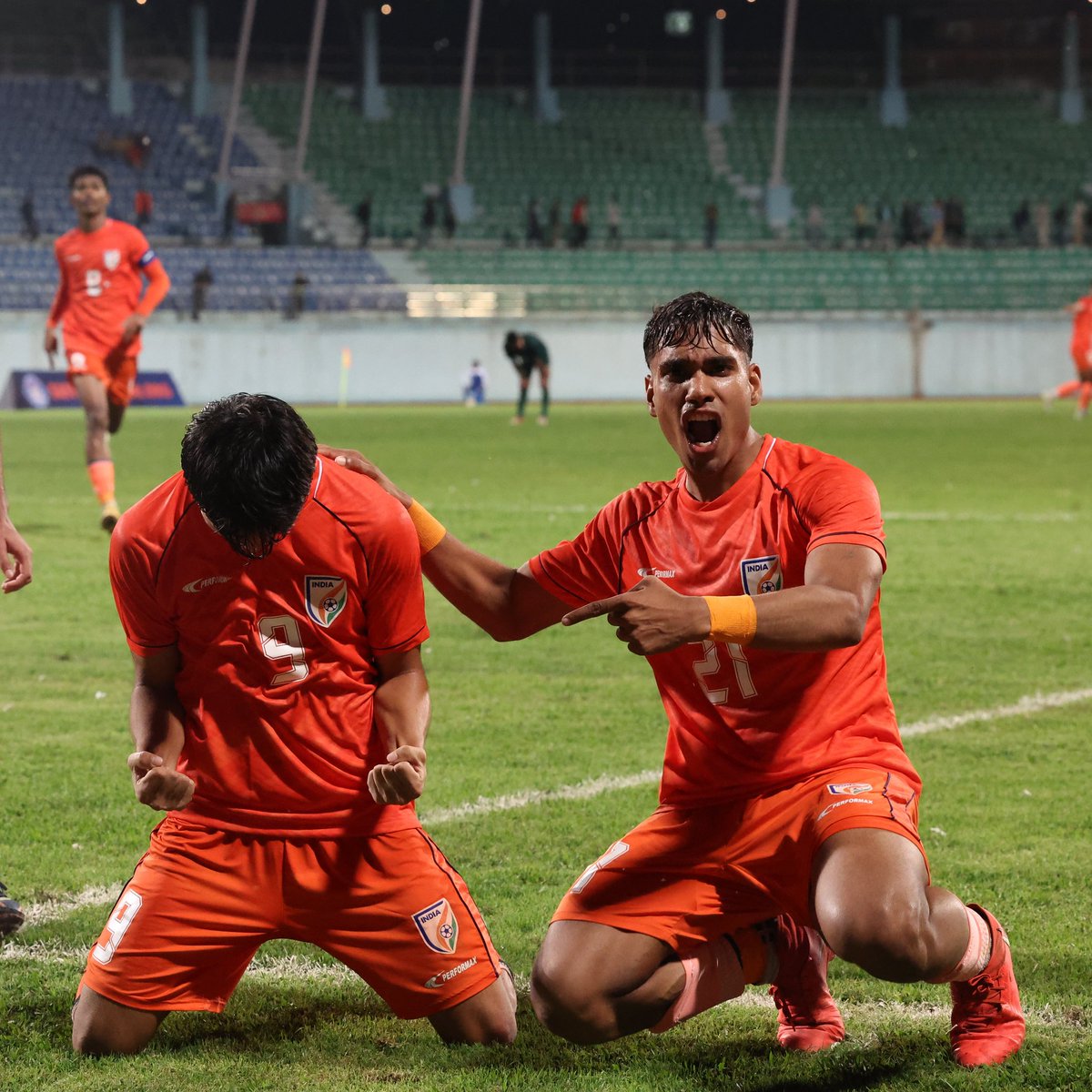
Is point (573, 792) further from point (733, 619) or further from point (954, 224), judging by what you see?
point (954, 224)

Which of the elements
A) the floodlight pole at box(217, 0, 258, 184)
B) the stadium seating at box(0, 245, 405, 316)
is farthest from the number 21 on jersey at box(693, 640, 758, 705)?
the floodlight pole at box(217, 0, 258, 184)

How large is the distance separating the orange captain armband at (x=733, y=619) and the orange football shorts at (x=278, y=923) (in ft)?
3.03

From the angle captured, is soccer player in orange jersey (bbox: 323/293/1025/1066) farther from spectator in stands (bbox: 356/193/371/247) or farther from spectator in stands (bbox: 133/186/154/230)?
spectator in stands (bbox: 356/193/371/247)

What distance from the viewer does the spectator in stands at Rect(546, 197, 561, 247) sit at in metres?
46.2

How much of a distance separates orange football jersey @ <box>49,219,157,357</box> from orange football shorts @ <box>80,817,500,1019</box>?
376 inches

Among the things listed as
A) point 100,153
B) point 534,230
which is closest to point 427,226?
point 534,230

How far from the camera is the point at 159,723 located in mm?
3549

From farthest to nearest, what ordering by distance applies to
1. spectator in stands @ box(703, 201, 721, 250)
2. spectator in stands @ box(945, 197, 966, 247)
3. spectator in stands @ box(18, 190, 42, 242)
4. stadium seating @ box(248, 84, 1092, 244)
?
1. stadium seating @ box(248, 84, 1092, 244)
2. spectator in stands @ box(945, 197, 966, 247)
3. spectator in stands @ box(703, 201, 721, 250)
4. spectator in stands @ box(18, 190, 42, 242)

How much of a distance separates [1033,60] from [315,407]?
3293 centimetres

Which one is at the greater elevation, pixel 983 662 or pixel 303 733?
pixel 303 733

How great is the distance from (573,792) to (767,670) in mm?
1891

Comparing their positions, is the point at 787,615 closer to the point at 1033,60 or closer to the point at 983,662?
the point at 983,662

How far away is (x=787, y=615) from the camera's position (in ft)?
10.3

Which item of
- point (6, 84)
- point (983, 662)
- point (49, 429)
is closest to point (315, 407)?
point (49, 429)
